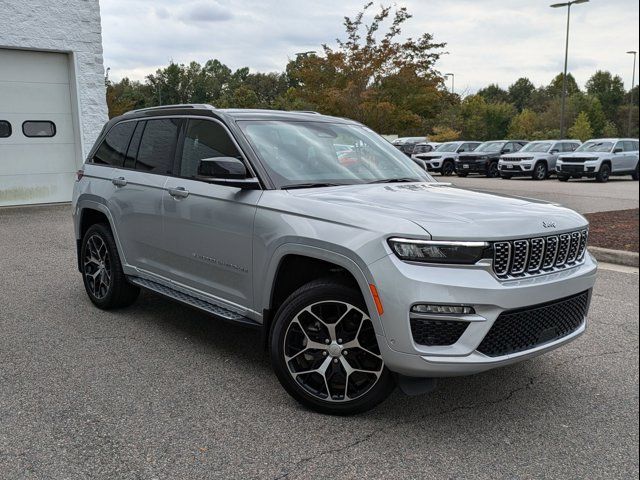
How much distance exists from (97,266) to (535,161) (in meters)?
22.6

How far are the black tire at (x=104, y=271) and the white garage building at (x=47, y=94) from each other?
8631 mm

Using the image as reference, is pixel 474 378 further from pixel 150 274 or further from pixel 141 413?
pixel 150 274

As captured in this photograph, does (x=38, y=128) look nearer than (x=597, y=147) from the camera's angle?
Yes

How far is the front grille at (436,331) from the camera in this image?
3080 millimetres

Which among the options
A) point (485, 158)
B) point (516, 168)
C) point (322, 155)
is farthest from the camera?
point (485, 158)

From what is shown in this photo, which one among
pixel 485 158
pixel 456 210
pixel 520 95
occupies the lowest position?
pixel 485 158

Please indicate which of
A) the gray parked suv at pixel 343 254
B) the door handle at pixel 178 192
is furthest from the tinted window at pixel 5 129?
the door handle at pixel 178 192

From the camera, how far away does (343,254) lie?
3.31 metres

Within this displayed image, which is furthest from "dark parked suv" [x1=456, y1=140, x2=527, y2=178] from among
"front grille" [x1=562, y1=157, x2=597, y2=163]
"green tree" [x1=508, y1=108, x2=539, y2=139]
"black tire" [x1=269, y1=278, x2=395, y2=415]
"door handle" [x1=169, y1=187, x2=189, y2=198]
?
"green tree" [x1=508, y1=108, x2=539, y2=139]

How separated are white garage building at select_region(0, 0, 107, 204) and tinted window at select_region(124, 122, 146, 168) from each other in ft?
29.8

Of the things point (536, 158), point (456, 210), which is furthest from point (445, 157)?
point (456, 210)

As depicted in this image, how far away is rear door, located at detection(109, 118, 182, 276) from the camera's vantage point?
4.86 meters

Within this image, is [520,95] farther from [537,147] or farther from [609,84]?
[609,84]

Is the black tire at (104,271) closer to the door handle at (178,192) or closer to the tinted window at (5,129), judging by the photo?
the door handle at (178,192)
